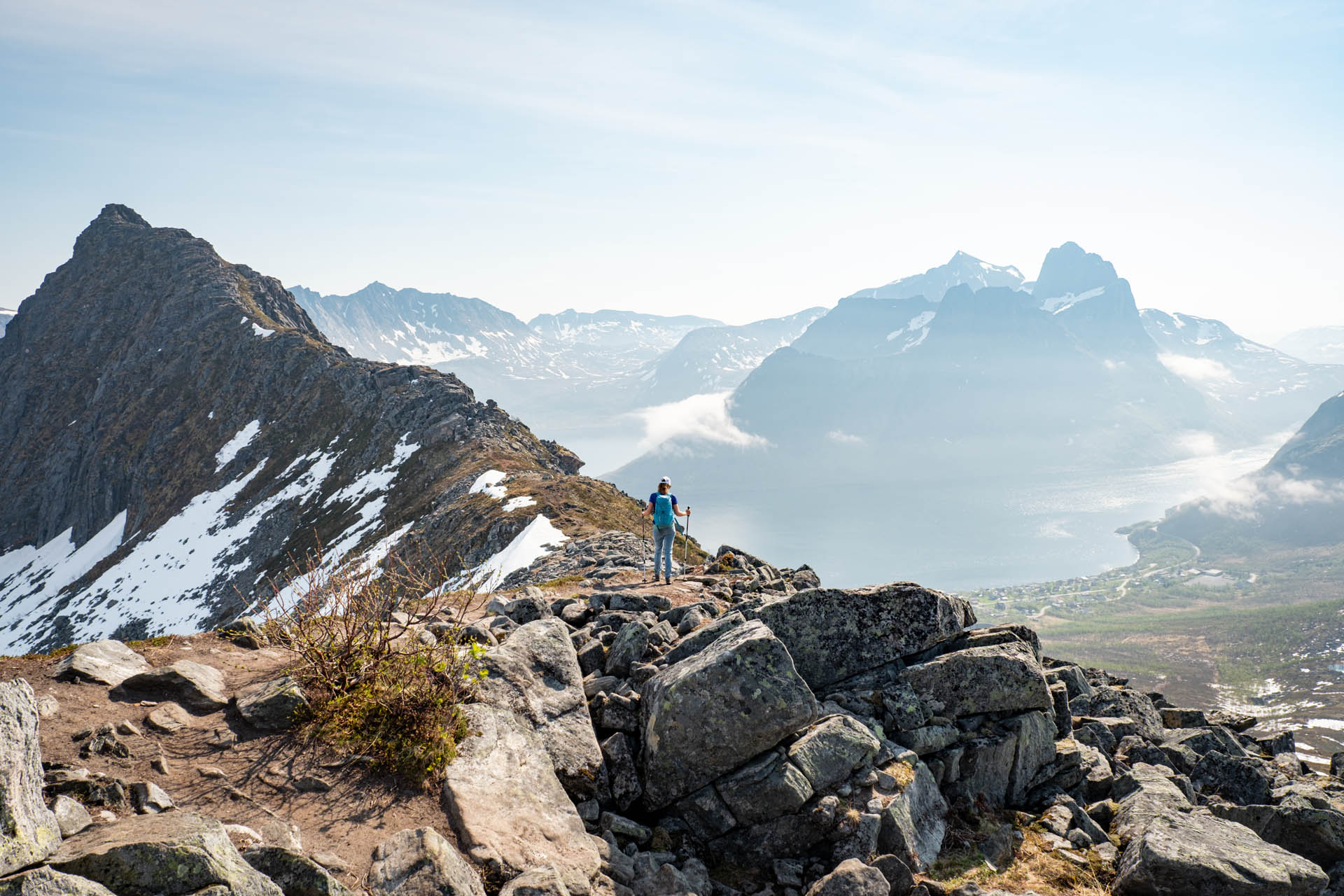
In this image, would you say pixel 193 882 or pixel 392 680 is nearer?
pixel 193 882

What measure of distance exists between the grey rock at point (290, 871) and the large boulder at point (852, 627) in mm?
9396

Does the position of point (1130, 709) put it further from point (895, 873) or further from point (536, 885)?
point (536, 885)

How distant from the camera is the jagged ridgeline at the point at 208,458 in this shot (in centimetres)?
7669

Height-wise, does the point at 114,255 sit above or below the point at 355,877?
above

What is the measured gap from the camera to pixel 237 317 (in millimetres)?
156375

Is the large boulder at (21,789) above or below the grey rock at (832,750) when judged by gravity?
above

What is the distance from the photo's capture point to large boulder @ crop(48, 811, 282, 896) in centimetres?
640

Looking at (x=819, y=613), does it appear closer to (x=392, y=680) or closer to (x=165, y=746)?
(x=392, y=680)

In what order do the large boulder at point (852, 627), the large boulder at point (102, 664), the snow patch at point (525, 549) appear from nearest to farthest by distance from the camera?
the large boulder at point (102, 664), the large boulder at point (852, 627), the snow patch at point (525, 549)

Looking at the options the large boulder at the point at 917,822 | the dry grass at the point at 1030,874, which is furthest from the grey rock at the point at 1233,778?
the large boulder at the point at 917,822

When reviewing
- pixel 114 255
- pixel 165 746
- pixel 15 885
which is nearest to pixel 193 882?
pixel 15 885

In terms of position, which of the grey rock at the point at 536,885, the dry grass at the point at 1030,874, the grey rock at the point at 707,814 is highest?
the grey rock at the point at 536,885

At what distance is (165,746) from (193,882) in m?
3.66

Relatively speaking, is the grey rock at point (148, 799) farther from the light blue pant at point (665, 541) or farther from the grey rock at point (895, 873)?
the light blue pant at point (665, 541)
